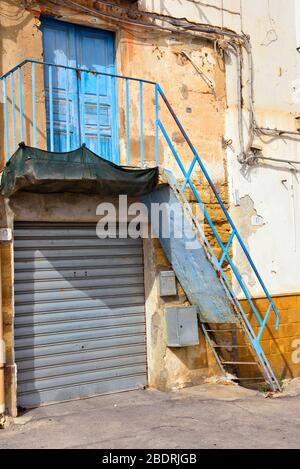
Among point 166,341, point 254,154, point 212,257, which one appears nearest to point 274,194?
point 254,154

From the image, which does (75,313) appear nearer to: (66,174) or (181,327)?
(181,327)

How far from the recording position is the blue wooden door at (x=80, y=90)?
7.27 meters

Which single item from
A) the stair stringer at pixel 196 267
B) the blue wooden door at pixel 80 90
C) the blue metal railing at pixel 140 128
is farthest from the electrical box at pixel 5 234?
the stair stringer at pixel 196 267

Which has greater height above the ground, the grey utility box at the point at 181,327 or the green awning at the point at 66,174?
the green awning at the point at 66,174

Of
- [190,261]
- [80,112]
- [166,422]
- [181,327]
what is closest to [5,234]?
[80,112]

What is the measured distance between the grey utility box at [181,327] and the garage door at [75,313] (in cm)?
43

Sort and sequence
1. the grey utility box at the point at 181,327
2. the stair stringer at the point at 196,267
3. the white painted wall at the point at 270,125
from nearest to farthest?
1. the stair stringer at the point at 196,267
2. the grey utility box at the point at 181,327
3. the white painted wall at the point at 270,125

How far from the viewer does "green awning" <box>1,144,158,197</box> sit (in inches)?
237

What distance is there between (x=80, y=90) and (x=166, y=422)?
4.27 m

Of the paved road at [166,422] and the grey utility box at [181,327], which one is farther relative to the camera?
Answer: the grey utility box at [181,327]

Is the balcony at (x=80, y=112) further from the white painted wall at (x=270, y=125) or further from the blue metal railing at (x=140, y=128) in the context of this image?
the white painted wall at (x=270, y=125)

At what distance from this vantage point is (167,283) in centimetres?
771

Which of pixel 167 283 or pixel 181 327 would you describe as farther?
pixel 167 283

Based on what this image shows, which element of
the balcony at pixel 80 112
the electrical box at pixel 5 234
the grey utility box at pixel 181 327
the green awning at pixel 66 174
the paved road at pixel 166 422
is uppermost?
the balcony at pixel 80 112
